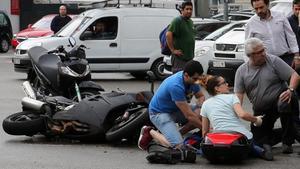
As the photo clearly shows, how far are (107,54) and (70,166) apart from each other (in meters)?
10.2

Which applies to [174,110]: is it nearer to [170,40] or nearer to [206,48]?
[170,40]

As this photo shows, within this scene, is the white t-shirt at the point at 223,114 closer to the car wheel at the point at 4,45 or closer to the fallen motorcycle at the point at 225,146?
the fallen motorcycle at the point at 225,146

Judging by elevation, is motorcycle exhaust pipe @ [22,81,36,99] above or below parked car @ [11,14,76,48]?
above

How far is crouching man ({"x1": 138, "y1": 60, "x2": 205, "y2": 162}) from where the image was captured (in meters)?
8.66

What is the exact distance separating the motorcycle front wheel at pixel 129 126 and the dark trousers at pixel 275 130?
1318 mm

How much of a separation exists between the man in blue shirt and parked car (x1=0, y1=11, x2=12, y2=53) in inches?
910

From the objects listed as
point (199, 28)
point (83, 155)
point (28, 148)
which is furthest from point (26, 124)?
point (199, 28)

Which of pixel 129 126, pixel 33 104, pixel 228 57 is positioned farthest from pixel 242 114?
pixel 228 57

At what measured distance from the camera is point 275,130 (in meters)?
9.15

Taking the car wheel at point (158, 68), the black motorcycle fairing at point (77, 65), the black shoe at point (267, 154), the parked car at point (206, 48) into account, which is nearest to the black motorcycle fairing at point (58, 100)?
the black motorcycle fairing at point (77, 65)

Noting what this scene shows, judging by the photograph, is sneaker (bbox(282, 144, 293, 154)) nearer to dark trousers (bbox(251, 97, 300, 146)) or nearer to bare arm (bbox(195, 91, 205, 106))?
dark trousers (bbox(251, 97, 300, 146))

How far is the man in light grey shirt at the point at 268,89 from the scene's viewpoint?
28.8ft

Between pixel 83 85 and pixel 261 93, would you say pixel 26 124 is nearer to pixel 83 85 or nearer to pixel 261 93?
pixel 83 85

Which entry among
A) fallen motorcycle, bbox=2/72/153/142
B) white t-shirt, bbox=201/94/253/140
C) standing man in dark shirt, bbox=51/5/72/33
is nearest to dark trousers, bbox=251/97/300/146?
white t-shirt, bbox=201/94/253/140
